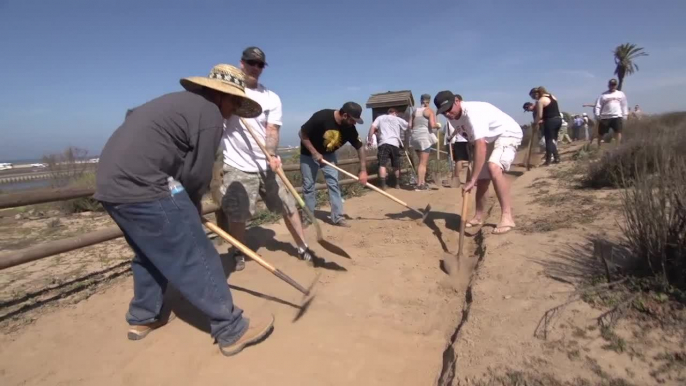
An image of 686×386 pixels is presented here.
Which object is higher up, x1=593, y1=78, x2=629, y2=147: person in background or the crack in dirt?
x1=593, y1=78, x2=629, y2=147: person in background

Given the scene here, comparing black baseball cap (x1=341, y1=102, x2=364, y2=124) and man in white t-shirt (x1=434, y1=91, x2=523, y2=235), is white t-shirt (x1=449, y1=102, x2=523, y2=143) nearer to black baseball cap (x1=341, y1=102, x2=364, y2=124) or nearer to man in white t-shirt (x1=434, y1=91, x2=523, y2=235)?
man in white t-shirt (x1=434, y1=91, x2=523, y2=235)

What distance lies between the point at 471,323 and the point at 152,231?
192cm

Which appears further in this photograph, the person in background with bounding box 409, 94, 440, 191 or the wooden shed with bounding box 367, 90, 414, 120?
the wooden shed with bounding box 367, 90, 414, 120

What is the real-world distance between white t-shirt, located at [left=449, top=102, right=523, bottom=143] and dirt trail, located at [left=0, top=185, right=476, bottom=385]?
4.41 ft

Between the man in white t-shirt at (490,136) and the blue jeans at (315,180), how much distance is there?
1574mm

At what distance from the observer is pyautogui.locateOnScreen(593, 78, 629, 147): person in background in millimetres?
7801

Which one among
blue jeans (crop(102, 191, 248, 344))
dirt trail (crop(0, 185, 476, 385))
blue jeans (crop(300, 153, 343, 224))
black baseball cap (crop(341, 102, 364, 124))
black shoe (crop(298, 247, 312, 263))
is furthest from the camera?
blue jeans (crop(300, 153, 343, 224))

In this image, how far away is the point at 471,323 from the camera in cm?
236

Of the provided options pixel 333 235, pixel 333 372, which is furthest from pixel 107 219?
pixel 333 372

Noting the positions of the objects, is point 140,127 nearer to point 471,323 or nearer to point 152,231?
point 152,231

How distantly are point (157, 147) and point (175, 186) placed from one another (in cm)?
23

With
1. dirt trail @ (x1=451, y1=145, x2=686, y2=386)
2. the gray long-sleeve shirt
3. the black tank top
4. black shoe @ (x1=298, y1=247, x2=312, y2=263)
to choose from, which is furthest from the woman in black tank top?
the gray long-sleeve shirt

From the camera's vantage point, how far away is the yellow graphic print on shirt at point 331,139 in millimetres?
4648

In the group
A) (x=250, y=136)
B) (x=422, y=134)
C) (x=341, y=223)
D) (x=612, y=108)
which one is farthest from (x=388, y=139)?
(x=612, y=108)
